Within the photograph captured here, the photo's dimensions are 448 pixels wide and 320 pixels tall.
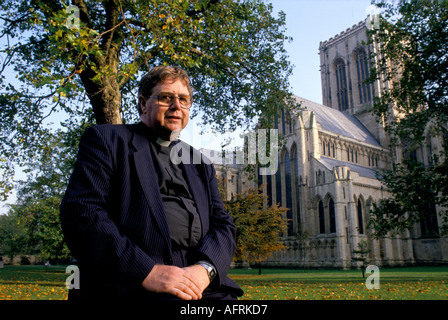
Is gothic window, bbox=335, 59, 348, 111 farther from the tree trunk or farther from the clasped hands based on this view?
the clasped hands

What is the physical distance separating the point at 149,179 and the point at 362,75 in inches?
2064

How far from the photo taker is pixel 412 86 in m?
11.4

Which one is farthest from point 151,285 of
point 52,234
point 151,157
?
point 52,234

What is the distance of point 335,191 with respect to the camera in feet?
110

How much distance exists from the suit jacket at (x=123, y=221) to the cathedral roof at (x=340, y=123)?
39.5 meters

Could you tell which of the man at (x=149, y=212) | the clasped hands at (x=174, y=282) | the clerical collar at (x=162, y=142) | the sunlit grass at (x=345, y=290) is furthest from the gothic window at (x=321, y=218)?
the clasped hands at (x=174, y=282)

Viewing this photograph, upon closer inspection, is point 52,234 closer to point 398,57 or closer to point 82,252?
point 398,57

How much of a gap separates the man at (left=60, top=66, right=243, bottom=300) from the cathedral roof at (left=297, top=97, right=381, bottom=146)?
3935 centimetres

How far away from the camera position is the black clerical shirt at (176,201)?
1.98m

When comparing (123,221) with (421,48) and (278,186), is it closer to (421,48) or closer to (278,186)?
(421,48)

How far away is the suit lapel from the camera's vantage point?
1.88 meters

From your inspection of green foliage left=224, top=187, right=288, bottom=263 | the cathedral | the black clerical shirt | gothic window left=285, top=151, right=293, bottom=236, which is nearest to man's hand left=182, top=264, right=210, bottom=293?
the black clerical shirt

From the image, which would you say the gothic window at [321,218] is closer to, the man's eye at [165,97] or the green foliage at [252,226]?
the green foliage at [252,226]

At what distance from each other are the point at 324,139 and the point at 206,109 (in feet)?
98.0
